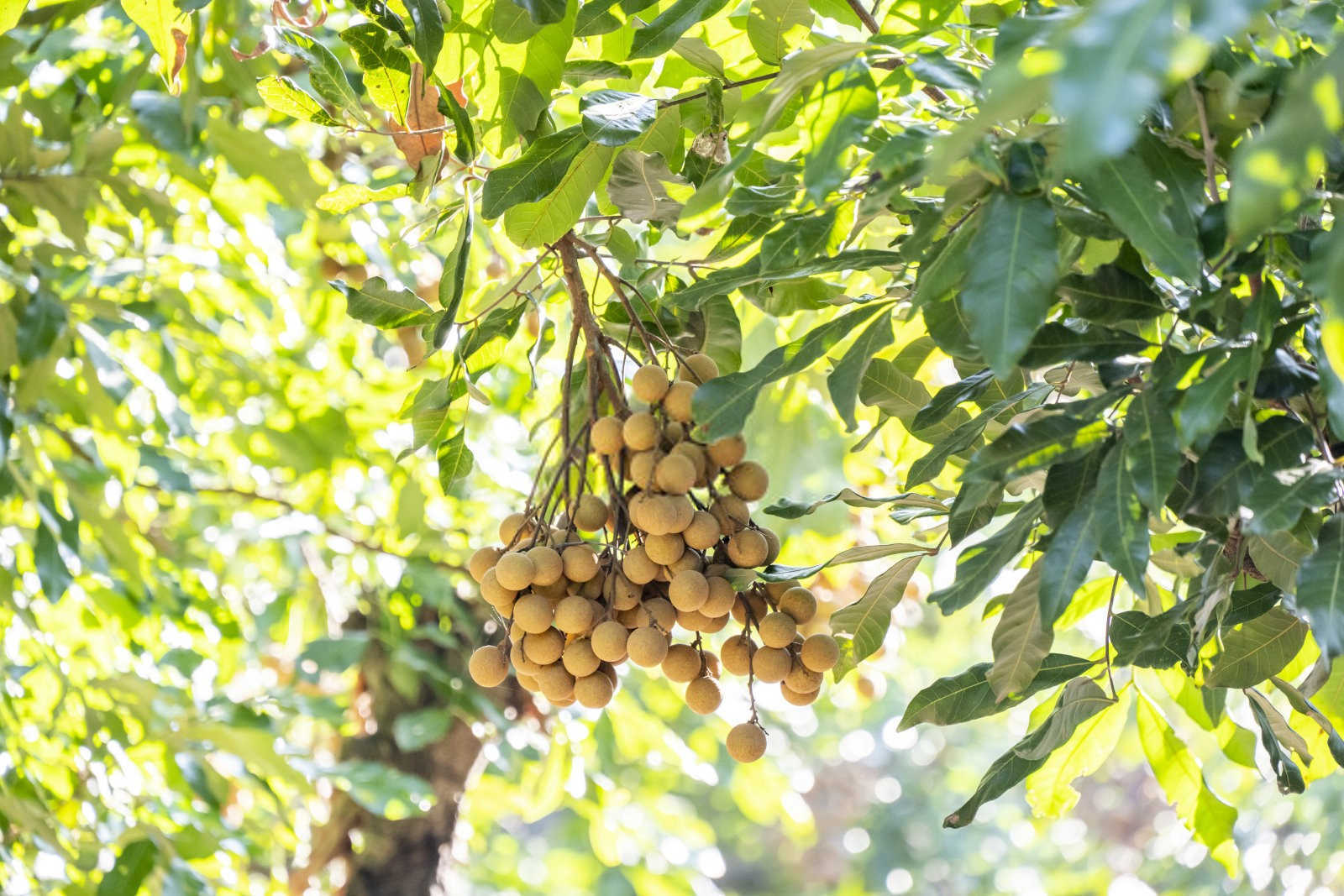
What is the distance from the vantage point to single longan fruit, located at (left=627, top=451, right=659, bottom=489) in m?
0.76

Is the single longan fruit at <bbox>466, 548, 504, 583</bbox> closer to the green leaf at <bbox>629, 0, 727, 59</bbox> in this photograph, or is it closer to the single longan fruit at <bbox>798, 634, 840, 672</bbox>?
the single longan fruit at <bbox>798, 634, 840, 672</bbox>

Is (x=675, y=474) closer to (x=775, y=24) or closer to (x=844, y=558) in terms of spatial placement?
(x=844, y=558)

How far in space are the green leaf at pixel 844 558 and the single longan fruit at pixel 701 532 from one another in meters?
0.04

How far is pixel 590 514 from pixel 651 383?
104 millimetres

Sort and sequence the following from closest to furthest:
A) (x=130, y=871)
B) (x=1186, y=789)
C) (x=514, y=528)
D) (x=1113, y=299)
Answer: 1. (x=1113, y=299)
2. (x=514, y=528)
3. (x=1186, y=789)
4. (x=130, y=871)

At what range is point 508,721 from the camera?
2.06m

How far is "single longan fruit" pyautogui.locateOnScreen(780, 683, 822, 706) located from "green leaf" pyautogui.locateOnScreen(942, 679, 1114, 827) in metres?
0.12

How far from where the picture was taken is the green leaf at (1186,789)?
3.36 ft

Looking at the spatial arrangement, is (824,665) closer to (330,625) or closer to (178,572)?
(178,572)

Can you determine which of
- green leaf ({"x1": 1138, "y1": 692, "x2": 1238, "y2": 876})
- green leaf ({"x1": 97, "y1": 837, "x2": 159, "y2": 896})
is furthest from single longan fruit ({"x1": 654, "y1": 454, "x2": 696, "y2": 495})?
green leaf ({"x1": 97, "y1": 837, "x2": 159, "y2": 896})

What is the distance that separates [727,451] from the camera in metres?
0.79

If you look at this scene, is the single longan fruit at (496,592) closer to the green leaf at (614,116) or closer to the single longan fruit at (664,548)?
the single longan fruit at (664,548)

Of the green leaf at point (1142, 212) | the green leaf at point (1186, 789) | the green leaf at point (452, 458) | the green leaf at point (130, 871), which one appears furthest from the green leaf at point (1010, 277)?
the green leaf at point (130, 871)

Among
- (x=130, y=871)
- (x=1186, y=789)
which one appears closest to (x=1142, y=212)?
(x=1186, y=789)
